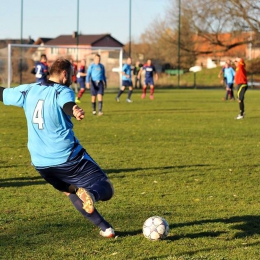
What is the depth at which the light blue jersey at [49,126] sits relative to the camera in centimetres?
511

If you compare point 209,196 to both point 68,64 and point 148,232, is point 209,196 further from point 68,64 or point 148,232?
point 68,64

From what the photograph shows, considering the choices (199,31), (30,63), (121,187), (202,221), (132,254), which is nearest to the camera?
(132,254)

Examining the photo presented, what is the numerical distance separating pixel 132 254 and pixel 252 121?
1344 cm

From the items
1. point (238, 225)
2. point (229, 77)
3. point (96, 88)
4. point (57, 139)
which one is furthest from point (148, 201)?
point (229, 77)

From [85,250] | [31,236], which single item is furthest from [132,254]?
[31,236]

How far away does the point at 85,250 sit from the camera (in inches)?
203

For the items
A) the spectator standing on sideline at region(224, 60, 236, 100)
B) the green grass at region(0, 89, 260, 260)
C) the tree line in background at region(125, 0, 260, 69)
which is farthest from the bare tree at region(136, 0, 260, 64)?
the green grass at region(0, 89, 260, 260)

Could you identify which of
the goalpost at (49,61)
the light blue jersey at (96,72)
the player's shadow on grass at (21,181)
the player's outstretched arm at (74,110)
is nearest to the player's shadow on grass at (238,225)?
the player's outstretched arm at (74,110)

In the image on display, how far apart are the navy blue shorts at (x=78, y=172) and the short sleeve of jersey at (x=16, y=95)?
0.62 meters

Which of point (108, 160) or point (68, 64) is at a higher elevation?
point (68, 64)

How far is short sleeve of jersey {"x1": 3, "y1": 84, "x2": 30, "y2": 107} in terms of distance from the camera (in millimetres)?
5324

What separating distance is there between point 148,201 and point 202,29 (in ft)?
167

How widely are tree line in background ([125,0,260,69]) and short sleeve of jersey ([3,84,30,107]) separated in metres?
44.9

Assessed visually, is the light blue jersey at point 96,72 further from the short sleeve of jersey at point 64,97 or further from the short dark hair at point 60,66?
the short sleeve of jersey at point 64,97
